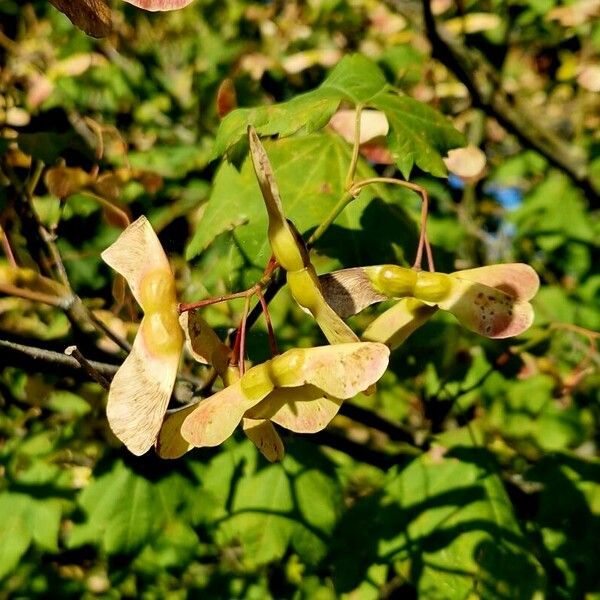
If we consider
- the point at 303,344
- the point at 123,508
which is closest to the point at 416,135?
the point at 303,344

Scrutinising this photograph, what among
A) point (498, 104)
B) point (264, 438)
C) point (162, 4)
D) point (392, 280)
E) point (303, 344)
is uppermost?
point (162, 4)

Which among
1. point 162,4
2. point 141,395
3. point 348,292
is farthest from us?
point 348,292

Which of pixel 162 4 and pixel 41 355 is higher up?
pixel 162 4

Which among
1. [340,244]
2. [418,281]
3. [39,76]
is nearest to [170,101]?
[39,76]

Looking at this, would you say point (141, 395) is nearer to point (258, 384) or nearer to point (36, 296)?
point (258, 384)

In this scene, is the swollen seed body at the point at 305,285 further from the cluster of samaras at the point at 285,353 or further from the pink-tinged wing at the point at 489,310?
the pink-tinged wing at the point at 489,310

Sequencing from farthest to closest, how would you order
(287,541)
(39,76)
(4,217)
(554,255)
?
1. (554,255)
2. (39,76)
3. (287,541)
4. (4,217)

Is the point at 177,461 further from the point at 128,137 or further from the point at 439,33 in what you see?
the point at 128,137
